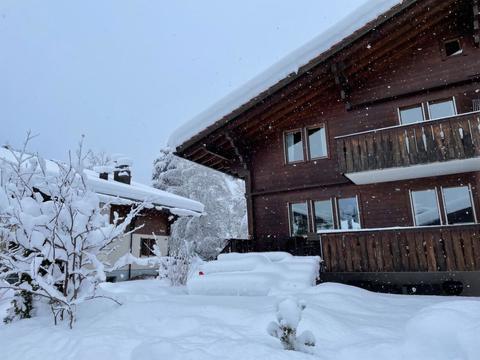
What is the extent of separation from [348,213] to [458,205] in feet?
10.2

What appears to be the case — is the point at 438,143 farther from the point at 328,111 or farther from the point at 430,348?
the point at 430,348

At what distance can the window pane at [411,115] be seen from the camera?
11711 millimetres

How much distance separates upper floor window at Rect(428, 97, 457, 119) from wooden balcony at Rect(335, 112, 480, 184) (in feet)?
5.65

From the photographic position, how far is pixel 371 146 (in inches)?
418

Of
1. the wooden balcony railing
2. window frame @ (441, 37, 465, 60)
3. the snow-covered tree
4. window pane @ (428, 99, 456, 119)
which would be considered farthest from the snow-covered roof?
window frame @ (441, 37, 465, 60)

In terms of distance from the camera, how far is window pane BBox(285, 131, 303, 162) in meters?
13.2

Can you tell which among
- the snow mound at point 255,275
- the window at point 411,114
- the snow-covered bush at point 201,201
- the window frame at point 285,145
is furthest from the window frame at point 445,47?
the snow-covered bush at point 201,201

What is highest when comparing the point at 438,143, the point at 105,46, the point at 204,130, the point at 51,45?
the point at 105,46

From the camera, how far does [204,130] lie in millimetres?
12477

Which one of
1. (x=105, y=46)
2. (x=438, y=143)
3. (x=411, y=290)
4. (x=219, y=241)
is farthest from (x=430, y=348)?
(x=105, y=46)

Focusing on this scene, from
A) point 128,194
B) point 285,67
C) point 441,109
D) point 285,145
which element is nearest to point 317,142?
point 285,145

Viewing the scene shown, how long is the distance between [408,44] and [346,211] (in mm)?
5873

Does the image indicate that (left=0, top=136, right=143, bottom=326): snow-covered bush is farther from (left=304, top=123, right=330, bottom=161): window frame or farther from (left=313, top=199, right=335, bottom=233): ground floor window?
(left=304, top=123, right=330, bottom=161): window frame

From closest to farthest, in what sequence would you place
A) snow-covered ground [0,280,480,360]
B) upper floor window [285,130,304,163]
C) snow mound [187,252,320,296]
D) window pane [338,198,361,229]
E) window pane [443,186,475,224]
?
snow-covered ground [0,280,480,360] → snow mound [187,252,320,296] → window pane [443,186,475,224] → window pane [338,198,361,229] → upper floor window [285,130,304,163]
